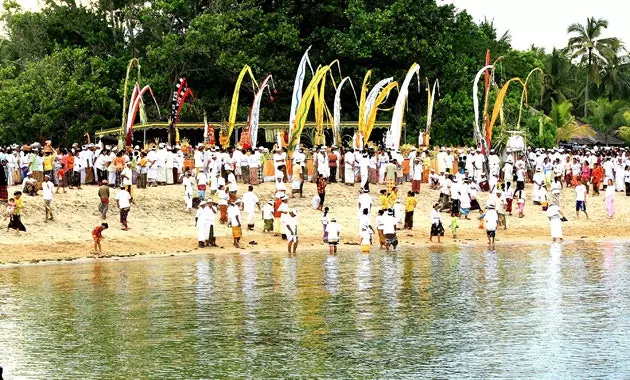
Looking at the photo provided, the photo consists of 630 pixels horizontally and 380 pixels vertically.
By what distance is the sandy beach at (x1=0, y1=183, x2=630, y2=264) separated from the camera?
32.7 m

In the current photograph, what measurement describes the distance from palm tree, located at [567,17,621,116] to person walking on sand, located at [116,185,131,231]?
46.9 metres

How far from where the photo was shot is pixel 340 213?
127 feet

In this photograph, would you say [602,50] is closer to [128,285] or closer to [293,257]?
[293,257]

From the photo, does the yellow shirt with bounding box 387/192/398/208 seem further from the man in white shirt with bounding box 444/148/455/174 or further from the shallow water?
the man in white shirt with bounding box 444/148/455/174

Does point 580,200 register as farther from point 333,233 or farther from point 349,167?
point 333,233

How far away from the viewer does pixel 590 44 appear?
75.2 metres

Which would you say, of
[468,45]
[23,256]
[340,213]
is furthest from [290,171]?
[468,45]

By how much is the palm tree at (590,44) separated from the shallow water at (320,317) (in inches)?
1757

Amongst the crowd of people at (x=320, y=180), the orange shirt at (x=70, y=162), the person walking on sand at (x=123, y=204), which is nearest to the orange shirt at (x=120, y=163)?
the crowd of people at (x=320, y=180)

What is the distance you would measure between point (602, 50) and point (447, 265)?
48.0 m

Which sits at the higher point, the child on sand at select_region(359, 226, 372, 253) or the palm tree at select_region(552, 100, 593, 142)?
the palm tree at select_region(552, 100, 593, 142)

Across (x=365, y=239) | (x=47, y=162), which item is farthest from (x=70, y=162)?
(x=365, y=239)

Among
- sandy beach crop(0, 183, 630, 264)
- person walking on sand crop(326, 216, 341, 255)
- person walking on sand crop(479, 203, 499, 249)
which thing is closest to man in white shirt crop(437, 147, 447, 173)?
sandy beach crop(0, 183, 630, 264)

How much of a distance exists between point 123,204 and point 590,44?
48677 millimetres
